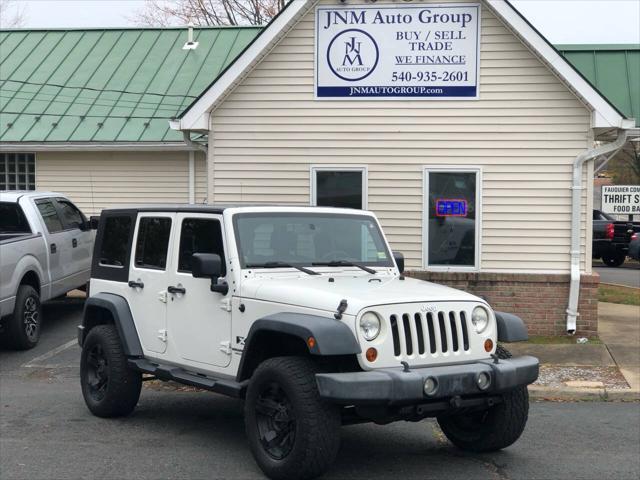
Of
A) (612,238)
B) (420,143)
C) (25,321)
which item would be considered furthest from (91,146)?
(612,238)

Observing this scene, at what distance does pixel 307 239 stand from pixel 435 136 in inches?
218

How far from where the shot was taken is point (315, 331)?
521 cm

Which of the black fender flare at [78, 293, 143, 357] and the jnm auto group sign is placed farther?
the jnm auto group sign

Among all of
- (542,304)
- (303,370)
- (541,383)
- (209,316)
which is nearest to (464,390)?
(303,370)

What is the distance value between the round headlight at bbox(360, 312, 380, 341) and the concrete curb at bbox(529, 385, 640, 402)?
3.81 m

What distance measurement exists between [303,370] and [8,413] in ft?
12.1

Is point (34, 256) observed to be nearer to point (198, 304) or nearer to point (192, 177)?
point (192, 177)

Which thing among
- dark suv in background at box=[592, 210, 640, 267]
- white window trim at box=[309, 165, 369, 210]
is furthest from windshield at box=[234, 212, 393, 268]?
dark suv in background at box=[592, 210, 640, 267]

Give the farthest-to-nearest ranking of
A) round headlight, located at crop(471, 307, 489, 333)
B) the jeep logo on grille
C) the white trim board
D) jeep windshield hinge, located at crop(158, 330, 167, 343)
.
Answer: the white trim board → jeep windshield hinge, located at crop(158, 330, 167, 343) → round headlight, located at crop(471, 307, 489, 333) → the jeep logo on grille

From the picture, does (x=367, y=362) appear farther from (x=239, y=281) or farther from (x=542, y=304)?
(x=542, y=304)

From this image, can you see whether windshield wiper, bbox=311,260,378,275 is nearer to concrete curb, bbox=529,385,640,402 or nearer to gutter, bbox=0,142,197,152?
concrete curb, bbox=529,385,640,402

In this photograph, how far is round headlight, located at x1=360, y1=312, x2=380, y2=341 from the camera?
17.4 ft

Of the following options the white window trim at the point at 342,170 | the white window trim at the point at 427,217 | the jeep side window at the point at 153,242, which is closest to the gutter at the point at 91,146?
the white window trim at the point at 342,170

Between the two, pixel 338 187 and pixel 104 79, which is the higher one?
pixel 104 79
